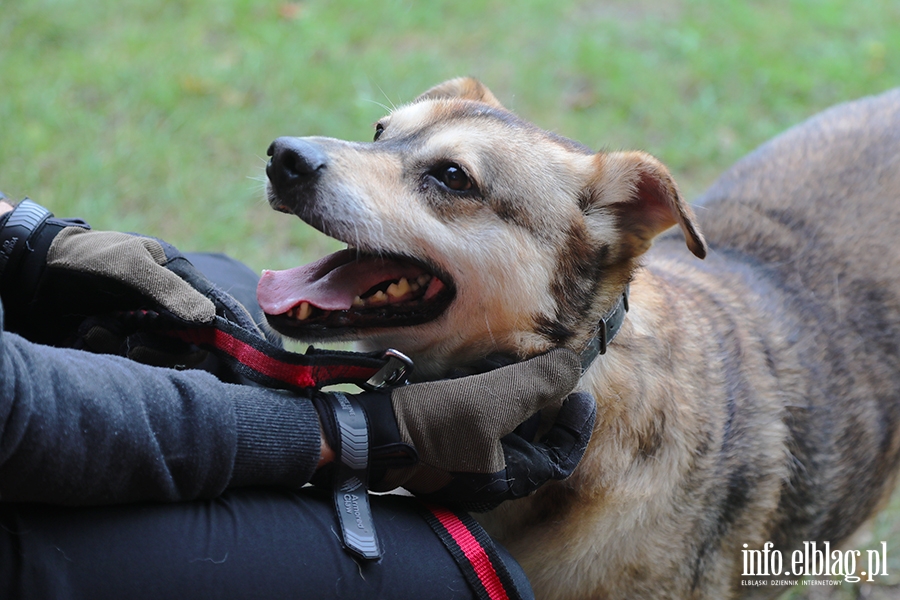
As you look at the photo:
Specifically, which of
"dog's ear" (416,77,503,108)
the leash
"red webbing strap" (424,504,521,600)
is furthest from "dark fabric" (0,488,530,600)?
"dog's ear" (416,77,503,108)

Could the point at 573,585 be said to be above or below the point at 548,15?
below

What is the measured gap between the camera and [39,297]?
7.91ft

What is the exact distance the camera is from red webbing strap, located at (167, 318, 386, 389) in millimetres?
2189

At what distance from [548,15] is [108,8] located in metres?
3.69

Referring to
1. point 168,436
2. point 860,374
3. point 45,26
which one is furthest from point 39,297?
point 45,26

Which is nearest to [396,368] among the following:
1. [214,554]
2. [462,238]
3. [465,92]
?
[462,238]

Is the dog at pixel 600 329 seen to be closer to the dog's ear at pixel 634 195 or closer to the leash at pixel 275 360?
the dog's ear at pixel 634 195

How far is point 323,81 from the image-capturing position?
5.94m

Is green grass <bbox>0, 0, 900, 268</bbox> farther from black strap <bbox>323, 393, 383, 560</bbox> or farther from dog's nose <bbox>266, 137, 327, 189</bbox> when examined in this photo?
black strap <bbox>323, 393, 383, 560</bbox>

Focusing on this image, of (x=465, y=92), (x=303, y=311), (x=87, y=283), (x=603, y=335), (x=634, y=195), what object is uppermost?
(x=465, y=92)

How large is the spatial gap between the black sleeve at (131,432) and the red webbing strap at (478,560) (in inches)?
16.4

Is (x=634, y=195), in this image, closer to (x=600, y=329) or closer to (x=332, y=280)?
(x=600, y=329)

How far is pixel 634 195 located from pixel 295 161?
1072 mm

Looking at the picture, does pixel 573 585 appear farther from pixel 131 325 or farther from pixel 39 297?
pixel 39 297
